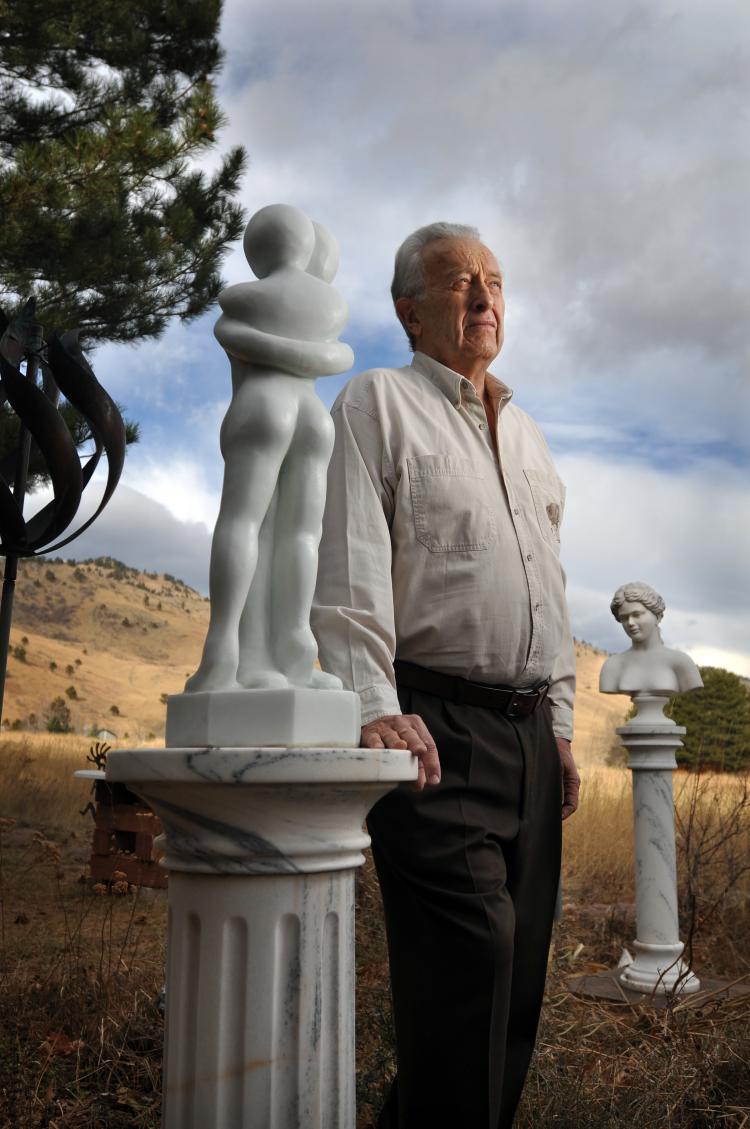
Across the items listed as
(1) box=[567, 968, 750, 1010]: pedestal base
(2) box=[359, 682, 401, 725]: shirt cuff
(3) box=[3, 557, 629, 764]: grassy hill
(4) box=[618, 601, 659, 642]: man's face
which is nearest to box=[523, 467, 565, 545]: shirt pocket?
(2) box=[359, 682, 401, 725]: shirt cuff

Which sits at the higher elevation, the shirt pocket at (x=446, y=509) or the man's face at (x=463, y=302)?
the man's face at (x=463, y=302)

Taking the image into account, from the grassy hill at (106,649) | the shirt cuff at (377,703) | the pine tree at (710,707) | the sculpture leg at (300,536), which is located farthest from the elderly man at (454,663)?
the grassy hill at (106,649)

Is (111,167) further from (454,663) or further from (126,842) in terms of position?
(454,663)

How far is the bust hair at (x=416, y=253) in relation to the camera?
2305mm

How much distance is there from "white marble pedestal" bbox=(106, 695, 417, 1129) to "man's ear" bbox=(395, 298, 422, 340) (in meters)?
1.22

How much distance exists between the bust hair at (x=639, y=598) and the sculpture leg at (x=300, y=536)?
10.7 ft

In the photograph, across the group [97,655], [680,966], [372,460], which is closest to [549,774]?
[372,460]

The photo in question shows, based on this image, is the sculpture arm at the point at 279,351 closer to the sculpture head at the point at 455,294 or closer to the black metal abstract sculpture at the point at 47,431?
the sculpture head at the point at 455,294

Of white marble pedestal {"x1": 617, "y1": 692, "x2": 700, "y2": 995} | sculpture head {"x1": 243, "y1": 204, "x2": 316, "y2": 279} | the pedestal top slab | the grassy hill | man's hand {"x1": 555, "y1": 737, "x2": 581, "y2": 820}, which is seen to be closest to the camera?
the pedestal top slab

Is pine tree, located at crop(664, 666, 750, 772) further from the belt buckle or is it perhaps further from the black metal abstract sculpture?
the belt buckle

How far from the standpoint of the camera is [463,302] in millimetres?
2260

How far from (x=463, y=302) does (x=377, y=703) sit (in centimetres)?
98

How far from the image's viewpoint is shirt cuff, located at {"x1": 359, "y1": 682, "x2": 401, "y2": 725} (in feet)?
5.87

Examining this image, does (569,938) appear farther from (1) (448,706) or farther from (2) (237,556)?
(2) (237,556)
